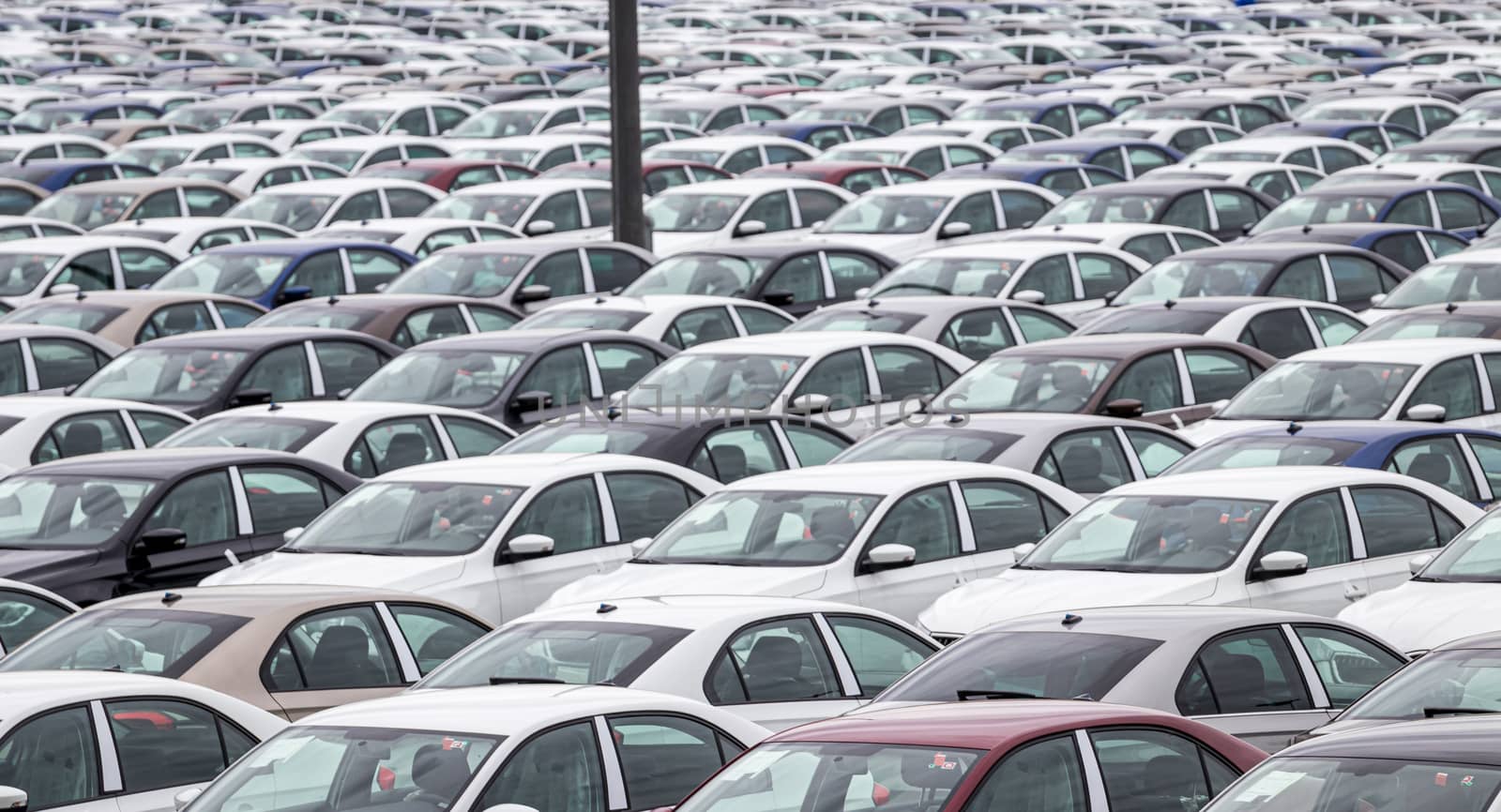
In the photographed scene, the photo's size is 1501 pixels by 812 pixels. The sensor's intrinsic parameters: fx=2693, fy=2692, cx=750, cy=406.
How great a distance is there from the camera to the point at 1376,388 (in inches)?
628

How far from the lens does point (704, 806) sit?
7.79 metres

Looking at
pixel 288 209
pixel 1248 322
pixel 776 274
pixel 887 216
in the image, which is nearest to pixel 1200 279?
pixel 1248 322

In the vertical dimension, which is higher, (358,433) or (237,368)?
(358,433)

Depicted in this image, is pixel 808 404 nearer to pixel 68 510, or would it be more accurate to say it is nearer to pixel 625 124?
pixel 68 510

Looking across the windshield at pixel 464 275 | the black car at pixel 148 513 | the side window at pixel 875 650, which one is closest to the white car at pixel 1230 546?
→ the side window at pixel 875 650

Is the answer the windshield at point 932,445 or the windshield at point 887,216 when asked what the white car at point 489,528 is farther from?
the windshield at point 887,216

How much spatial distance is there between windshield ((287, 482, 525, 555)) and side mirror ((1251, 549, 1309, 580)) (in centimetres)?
377

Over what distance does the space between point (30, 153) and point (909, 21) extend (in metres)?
26.9

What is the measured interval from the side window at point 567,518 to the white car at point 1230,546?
212 cm

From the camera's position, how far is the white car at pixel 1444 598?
11.2 meters

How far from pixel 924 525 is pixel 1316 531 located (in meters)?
1.88

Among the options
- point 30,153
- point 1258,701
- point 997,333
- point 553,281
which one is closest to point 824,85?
point 30,153

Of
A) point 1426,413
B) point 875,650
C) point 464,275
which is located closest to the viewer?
point 875,650

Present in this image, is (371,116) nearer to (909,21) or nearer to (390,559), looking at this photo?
(909,21)
